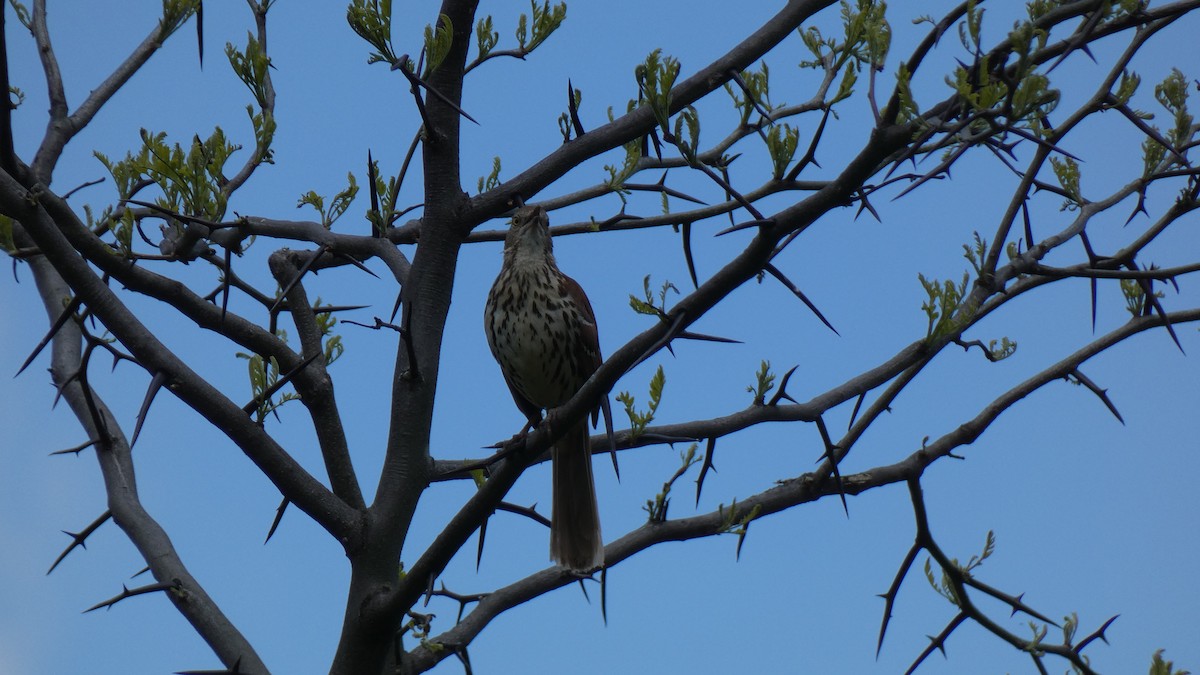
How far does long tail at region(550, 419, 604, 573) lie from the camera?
185 inches

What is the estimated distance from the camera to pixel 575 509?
203 inches

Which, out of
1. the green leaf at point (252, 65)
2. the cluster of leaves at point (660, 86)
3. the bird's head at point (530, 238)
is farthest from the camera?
the bird's head at point (530, 238)

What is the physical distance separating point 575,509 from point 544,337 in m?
0.97

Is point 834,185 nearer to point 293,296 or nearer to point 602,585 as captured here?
point 602,585

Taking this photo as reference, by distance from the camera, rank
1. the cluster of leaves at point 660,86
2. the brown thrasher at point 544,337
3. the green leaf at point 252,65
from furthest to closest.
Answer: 1. the brown thrasher at point 544,337
2. the green leaf at point 252,65
3. the cluster of leaves at point 660,86

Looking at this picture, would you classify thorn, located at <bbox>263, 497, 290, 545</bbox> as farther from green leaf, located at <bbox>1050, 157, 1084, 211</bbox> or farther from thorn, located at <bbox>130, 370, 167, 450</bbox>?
green leaf, located at <bbox>1050, 157, 1084, 211</bbox>

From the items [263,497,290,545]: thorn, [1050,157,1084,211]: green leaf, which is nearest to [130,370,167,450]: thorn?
[263,497,290,545]: thorn

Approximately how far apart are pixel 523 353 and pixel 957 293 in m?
2.57

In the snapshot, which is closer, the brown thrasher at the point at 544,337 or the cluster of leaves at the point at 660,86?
the cluster of leaves at the point at 660,86

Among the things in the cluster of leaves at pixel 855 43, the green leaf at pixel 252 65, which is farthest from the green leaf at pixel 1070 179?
the green leaf at pixel 252 65

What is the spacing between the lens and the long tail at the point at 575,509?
15.4 feet

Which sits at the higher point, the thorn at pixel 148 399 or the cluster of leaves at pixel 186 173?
the cluster of leaves at pixel 186 173

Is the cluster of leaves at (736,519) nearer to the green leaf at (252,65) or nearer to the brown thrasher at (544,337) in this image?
the brown thrasher at (544,337)

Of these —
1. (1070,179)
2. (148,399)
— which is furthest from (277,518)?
(1070,179)
